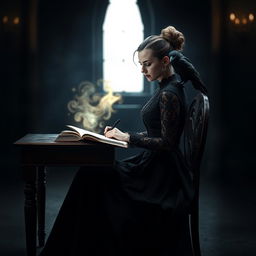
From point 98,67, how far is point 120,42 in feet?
1.63

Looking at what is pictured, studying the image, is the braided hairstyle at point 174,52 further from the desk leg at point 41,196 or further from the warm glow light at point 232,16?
the warm glow light at point 232,16

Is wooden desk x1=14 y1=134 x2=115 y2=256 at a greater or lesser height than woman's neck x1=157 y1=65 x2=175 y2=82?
lesser

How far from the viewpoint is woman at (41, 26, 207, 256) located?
9.86 ft

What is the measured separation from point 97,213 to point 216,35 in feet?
16.8

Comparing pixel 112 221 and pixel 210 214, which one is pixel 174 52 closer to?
pixel 112 221

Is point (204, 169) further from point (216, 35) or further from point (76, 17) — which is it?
point (76, 17)

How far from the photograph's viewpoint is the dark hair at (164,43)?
A: 10.4 feet

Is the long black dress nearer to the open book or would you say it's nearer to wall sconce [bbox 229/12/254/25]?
the open book

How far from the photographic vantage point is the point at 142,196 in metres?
3.03

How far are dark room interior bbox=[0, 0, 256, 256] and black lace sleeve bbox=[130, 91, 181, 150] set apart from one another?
4191 millimetres

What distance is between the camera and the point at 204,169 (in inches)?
312

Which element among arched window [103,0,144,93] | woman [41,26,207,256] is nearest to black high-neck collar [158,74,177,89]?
woman [41,26,207,256]

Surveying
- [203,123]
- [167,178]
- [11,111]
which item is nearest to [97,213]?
[167,178]

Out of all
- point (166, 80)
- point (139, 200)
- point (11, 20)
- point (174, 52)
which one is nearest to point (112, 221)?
point (139, 200)
